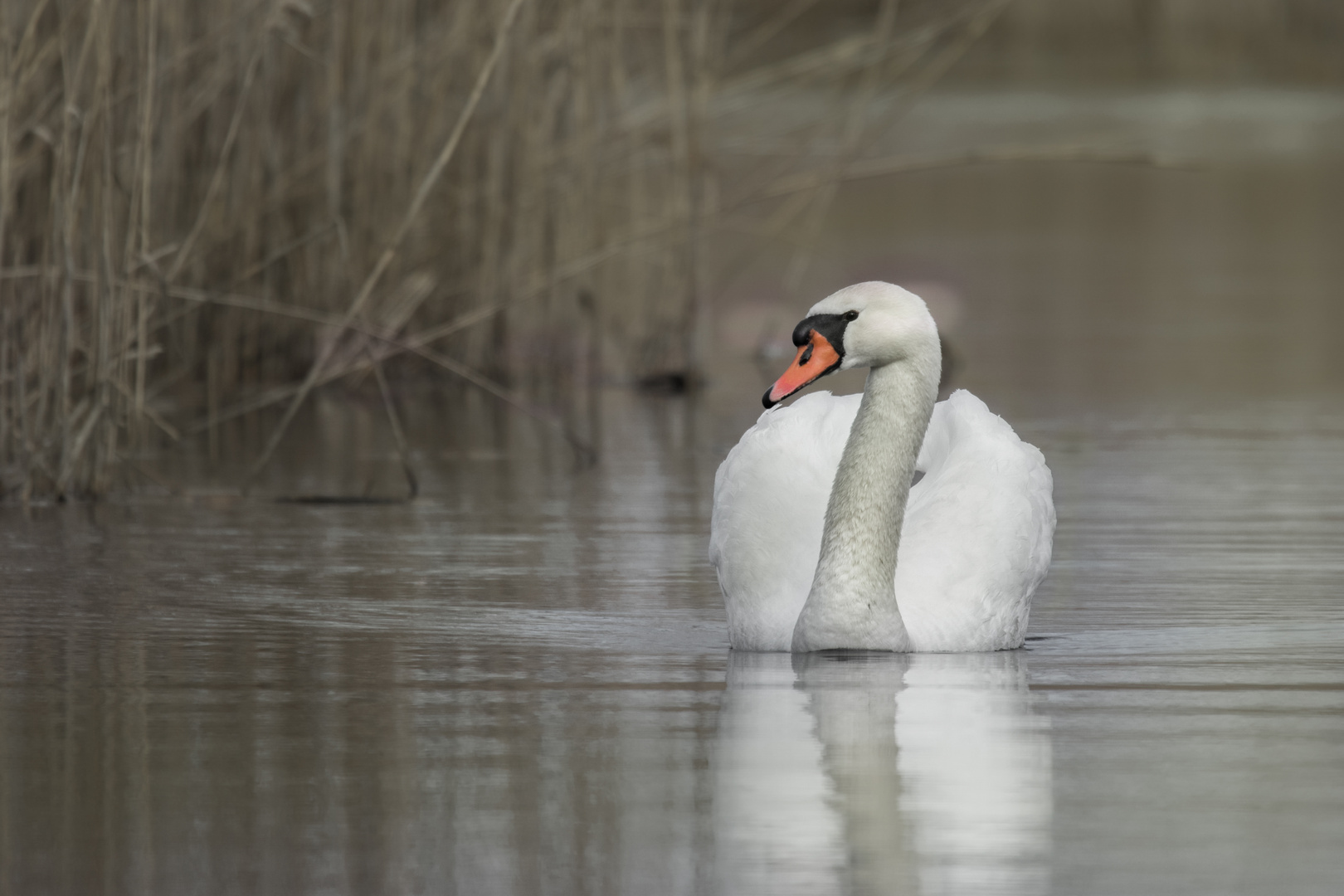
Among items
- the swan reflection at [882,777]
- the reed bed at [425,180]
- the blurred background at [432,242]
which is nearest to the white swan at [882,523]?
the swan reflection at [882,777]

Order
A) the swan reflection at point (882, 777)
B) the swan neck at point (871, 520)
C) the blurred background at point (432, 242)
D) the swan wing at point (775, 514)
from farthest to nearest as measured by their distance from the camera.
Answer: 1. the blurred background at point (432, 242)
2. the swan wing at point (775, 514)
3. the swan neck at point (871, 520)
4. the swan reflection at point (882, 777)

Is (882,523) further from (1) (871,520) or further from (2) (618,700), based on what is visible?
(2) (618,700)

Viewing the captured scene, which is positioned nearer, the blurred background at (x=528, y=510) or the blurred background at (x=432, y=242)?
the blurred background at (x=528, y=510)

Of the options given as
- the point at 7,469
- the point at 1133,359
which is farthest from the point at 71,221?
the point at 1133,359

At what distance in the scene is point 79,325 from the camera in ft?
36.3

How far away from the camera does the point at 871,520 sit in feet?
22.4

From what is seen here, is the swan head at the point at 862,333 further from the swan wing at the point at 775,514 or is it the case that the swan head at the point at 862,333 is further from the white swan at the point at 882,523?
the swan wing at the point at 775,514

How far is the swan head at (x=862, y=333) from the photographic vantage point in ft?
22.6

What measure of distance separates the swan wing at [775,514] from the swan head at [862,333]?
1.21 ft

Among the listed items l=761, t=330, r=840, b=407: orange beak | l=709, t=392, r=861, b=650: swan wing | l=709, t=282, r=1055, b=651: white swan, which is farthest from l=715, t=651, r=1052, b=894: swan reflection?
l=761, t=330, r=840, b=407: orange beak

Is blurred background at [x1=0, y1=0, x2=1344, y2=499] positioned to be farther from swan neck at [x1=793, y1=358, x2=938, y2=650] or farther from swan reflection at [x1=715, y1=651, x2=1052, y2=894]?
swan reflection at [x1=715, y1=651, x2=1052, y2=894]

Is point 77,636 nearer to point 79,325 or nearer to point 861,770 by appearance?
point 861,770

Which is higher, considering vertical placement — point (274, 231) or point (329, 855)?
point (274, 231)

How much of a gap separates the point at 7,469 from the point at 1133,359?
8.33 m
